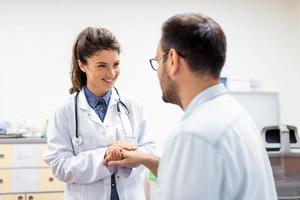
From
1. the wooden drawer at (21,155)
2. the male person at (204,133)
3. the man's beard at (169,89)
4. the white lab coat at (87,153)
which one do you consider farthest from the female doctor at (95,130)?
the wooden drawer at (21,155)

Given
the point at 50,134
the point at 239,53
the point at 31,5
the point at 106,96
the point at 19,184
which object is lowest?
the point at 19,184

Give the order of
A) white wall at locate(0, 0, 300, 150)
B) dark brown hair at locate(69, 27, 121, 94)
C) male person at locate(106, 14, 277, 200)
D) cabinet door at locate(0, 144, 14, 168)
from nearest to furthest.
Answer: male person at locate(106, 14, 277, 200)
dark brown hair at locate(69, 27, 121, 94)
cabinet door at locate(0, 144, 14, 168)
white wall at locate(0, 0, 300, 150)

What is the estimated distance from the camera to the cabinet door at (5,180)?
8.84ft

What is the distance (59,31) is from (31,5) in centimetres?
35

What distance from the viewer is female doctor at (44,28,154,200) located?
4.11 ft

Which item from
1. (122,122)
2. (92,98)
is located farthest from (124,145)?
(92,98)

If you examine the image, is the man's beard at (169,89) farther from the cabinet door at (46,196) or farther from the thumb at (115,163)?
the cabinet door at (46,196)

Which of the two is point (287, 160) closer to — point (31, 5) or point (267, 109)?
point (267, 109)

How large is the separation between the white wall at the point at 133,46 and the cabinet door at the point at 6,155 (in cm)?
56

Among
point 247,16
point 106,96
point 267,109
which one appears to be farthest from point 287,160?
point 247,16

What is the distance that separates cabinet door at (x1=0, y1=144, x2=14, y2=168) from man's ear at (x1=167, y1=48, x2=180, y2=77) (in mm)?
2206

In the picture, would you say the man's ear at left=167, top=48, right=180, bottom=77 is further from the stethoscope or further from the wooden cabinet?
the wooden cabinet

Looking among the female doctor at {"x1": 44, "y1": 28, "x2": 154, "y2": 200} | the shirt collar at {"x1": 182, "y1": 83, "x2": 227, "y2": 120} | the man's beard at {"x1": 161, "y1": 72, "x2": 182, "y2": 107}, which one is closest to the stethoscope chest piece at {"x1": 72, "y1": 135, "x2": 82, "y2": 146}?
the female doctor at {"x1": 44, "y1": 28, "x2": 154, "y2": 200}

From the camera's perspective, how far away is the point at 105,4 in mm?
3445
